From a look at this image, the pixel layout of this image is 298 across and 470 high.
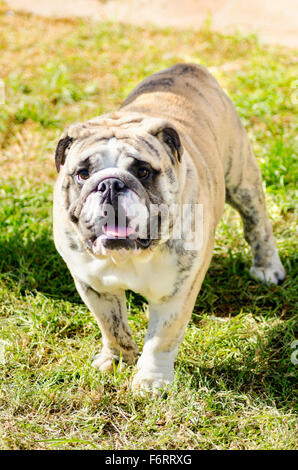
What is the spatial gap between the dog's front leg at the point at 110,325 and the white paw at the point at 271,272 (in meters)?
1.12

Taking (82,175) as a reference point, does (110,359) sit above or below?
below

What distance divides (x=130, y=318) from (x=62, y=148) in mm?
1354

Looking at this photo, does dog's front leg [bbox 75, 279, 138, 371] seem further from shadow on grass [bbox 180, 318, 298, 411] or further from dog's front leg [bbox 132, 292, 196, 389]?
shadow on grass [bbox 180, 318, 298, 411]

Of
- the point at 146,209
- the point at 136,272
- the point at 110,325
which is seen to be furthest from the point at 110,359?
the point at 146,209

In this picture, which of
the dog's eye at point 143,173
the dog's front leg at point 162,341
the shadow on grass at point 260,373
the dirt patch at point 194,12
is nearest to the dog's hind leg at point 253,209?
the shadow on grass at point 260,373

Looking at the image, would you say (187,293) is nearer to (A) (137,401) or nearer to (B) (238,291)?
(A) (137,401)

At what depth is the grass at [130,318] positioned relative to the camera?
10.6ft

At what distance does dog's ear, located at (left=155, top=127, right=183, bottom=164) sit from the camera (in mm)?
2891

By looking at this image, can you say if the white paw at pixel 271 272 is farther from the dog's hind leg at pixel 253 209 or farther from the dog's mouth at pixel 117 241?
the dog's mouth at pixel 117 241

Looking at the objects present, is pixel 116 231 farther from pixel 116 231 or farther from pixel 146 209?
pixel 146 209

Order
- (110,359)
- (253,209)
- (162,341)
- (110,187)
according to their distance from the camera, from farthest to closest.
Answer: (253,209)
(110,359)
(162,341)
(110,187)

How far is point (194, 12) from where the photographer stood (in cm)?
796
